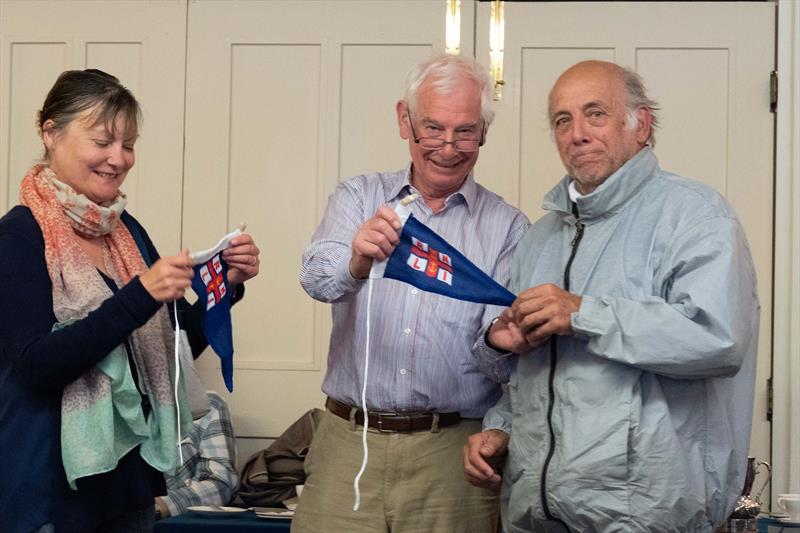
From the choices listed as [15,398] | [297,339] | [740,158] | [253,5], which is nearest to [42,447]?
[15,398]

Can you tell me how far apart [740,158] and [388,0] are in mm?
1435

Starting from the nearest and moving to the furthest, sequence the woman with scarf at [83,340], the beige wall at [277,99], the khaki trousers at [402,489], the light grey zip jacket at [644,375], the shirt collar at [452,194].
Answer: the light grey zip jacket at [644,375], the woman with scarf at [83,340], the khaki trousers at [402,489], the shirt collar at [452,194], the beige wall at [277,99]

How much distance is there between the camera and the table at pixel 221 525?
3789 mm

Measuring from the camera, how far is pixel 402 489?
268 centimetres

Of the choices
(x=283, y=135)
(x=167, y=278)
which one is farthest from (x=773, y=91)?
(x=167, y=278)

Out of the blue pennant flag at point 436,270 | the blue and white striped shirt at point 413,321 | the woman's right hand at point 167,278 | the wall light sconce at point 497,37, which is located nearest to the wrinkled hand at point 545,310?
the blue pennant flag at point 436,270

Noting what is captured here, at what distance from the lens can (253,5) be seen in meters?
4.49

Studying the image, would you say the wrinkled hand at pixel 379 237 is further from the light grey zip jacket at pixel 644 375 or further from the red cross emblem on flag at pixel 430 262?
the light grey zip jacket at pixel 644 375

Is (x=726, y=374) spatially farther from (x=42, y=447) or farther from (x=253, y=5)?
(x=253, y=5)

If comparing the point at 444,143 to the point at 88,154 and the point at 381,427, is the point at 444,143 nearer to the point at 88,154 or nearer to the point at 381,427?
the point at 381,427

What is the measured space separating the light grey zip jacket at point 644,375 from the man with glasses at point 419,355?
27 cm

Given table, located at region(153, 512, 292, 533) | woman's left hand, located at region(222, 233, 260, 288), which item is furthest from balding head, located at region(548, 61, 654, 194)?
table, located at region(153, 512, 292, 533)

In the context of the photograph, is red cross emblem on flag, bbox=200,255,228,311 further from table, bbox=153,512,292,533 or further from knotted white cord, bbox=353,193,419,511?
table, bbox=153,512,292,533

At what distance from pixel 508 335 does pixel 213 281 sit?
70 cm
